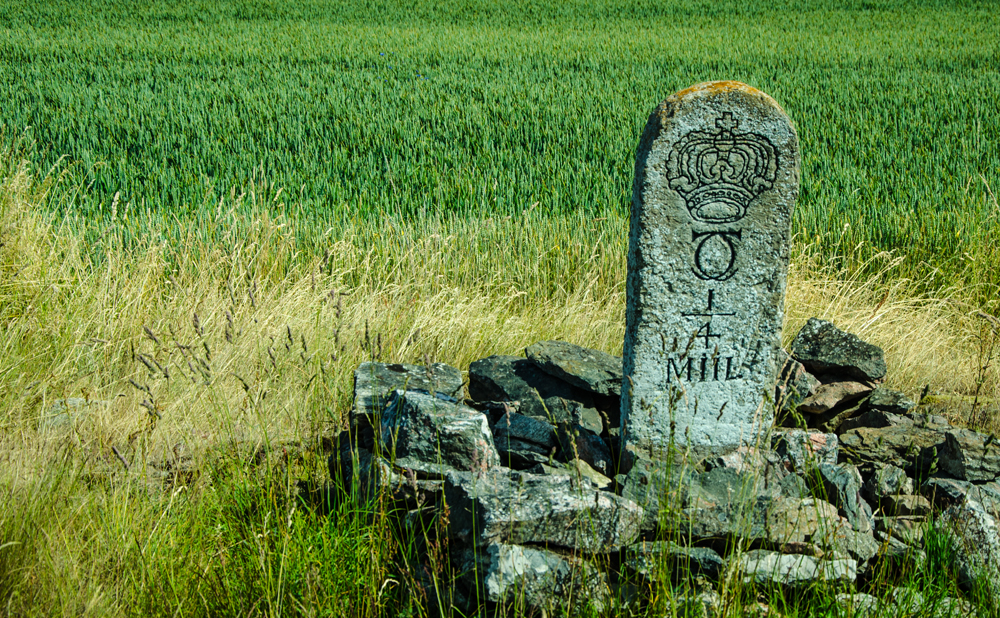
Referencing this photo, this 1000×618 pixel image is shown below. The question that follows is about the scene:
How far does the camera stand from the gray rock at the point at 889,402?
3406 mm

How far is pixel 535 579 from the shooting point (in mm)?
2072

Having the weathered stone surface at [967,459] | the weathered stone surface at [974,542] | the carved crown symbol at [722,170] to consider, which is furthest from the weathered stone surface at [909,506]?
the carved crown symbol at [722,170]

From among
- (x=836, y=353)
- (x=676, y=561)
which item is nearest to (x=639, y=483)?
(x=676, y=561)

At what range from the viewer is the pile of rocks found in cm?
215

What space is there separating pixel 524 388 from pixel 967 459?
68.9 inches

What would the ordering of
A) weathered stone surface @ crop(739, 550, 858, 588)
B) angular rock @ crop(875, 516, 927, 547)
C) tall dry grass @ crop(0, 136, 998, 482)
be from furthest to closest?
tall dry grass @ crop(0, 136, 998, 482) → angular rock @ crop(875, 516, 927, 547) → weathered stone surface @ crop(739, 550, 858, 588)

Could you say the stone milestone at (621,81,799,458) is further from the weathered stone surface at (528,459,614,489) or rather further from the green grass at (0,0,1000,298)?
the green grass at (0,0,1000,298)

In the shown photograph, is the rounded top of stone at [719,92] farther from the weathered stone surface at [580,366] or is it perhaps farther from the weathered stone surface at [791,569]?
the weathered stone surface at [791,569]

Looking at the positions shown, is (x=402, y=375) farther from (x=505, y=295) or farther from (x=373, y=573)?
(x=505, y=295)

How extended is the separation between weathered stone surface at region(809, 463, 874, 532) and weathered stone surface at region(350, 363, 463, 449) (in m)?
1.46

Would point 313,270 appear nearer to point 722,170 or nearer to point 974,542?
point 722,170

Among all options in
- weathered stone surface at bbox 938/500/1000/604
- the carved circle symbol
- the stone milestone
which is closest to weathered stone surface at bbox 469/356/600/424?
the stone milestone

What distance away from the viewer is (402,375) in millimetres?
3357

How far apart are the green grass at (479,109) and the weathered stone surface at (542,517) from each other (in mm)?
3777
